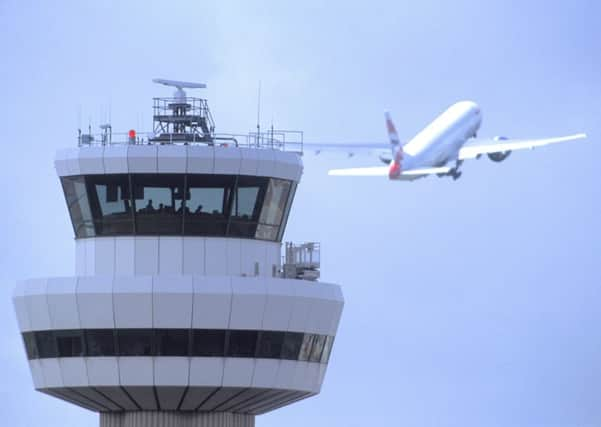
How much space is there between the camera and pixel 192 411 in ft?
228

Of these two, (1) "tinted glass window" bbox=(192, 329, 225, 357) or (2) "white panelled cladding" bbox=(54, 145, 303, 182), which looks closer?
(1) "tinted glass window" bbox=(192, 329, 225, 357)

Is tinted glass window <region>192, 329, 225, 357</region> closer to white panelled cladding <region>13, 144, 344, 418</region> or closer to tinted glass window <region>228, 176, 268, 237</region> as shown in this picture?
white panelled cladding <region>13, 144, 344, 418</region>

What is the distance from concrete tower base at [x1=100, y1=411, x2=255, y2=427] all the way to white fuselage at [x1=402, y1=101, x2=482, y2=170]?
39.6 ft

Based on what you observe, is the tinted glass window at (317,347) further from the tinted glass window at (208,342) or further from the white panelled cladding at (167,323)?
the tinted glass window at (208,342)

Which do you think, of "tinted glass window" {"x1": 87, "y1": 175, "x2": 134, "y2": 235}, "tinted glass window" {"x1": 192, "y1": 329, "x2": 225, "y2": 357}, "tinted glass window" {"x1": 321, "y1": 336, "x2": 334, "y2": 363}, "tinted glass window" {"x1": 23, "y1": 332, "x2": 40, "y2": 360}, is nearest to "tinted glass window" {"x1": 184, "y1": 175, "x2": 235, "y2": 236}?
"tinted glass window" {"x1": 87, "y1": 175, "x2": 134, "y2": 235}

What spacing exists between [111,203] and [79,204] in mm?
1485

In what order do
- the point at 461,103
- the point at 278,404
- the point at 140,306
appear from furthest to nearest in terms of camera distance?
the point at 461,103, the point at 278,404, the point at 140,306

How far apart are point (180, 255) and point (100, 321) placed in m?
3.86

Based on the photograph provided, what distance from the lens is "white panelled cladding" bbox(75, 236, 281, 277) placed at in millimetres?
68688

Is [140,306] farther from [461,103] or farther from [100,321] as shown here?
[461,103]

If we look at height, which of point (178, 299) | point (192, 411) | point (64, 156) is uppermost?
point (64, 156)

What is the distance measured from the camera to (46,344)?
6881cm

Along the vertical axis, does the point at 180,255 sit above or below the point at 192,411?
above

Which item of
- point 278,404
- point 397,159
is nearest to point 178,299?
point 278,404
